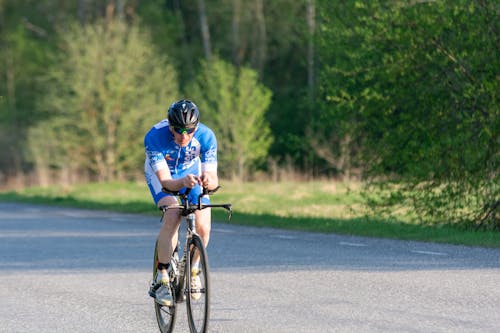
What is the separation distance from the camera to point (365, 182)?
1955 centimetres

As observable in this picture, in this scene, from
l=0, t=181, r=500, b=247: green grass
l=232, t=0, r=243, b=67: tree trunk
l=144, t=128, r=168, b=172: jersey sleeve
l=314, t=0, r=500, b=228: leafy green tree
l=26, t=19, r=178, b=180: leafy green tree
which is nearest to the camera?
l=144, t=128, r=168, b=172: jersey sleeve

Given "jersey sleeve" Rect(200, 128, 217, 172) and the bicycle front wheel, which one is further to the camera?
"jersey sleeve" Rect(200, 128, 217, 172)

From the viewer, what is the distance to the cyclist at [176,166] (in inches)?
301

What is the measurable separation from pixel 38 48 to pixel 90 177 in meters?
21.7

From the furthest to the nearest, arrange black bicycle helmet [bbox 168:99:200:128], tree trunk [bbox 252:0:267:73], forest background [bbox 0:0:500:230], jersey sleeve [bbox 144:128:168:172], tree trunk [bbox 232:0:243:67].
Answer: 1. tree trunk [bbox 252:0:267:73]
2. tree trunk [bbox 232:0:243:67]
3. forest background [bbox 0:0:500:230]
4. jersey sleeve [bbox 144:128:168:172]
5. black bicycle helmet [bbox 168:99:200:128]

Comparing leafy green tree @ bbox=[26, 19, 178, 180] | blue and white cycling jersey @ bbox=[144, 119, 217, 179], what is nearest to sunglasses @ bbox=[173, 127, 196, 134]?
blue and white cycling jersey @ bbox=[144, 119, 217, 179]

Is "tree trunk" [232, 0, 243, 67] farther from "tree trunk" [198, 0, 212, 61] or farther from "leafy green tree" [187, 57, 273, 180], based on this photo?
"leafy green tree" [187, 57, 273, 180]

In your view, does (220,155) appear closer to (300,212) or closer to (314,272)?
(300,212)

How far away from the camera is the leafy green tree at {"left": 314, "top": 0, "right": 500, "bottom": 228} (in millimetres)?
17406

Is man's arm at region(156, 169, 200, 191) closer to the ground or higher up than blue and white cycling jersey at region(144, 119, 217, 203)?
closer to the ground

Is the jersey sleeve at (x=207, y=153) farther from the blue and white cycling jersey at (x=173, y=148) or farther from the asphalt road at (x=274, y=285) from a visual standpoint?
the asphalt road at (x=274, y=285)

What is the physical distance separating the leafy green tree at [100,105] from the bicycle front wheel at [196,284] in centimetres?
3762

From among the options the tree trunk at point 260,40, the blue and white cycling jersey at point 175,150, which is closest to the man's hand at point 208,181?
the blue and white cycling jersey at point 175,150

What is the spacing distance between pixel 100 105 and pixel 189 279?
3855cm
